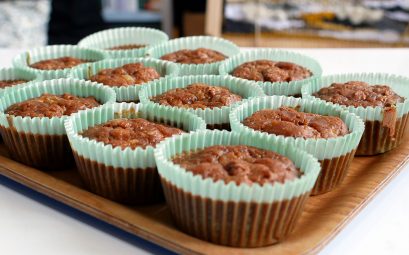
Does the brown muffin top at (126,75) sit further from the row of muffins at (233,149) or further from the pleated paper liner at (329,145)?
the pleated paper liner at (329,145)

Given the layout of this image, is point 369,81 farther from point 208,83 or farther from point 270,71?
point 208,83

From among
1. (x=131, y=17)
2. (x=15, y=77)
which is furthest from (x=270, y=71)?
(x=131, y=17)

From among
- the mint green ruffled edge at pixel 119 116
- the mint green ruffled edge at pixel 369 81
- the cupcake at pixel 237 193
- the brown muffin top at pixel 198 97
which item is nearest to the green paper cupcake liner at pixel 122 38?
the brown muffin top at pixel 198 97

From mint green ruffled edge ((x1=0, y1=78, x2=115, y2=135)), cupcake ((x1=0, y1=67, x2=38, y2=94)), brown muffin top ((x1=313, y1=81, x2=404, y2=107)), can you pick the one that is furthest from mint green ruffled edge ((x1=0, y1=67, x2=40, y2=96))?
brown muffin top ((x1=313, y1=81, x2=404, y2=107))

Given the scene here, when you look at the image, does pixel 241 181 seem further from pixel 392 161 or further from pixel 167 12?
pixel 167 12

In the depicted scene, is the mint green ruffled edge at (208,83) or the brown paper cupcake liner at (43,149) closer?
the brown paper cupcake liner at (43,149)

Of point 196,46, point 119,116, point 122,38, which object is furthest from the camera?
point 122,38

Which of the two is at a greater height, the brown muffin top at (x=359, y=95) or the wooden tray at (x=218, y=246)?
the brown muffin top at (x=359, y=95)
